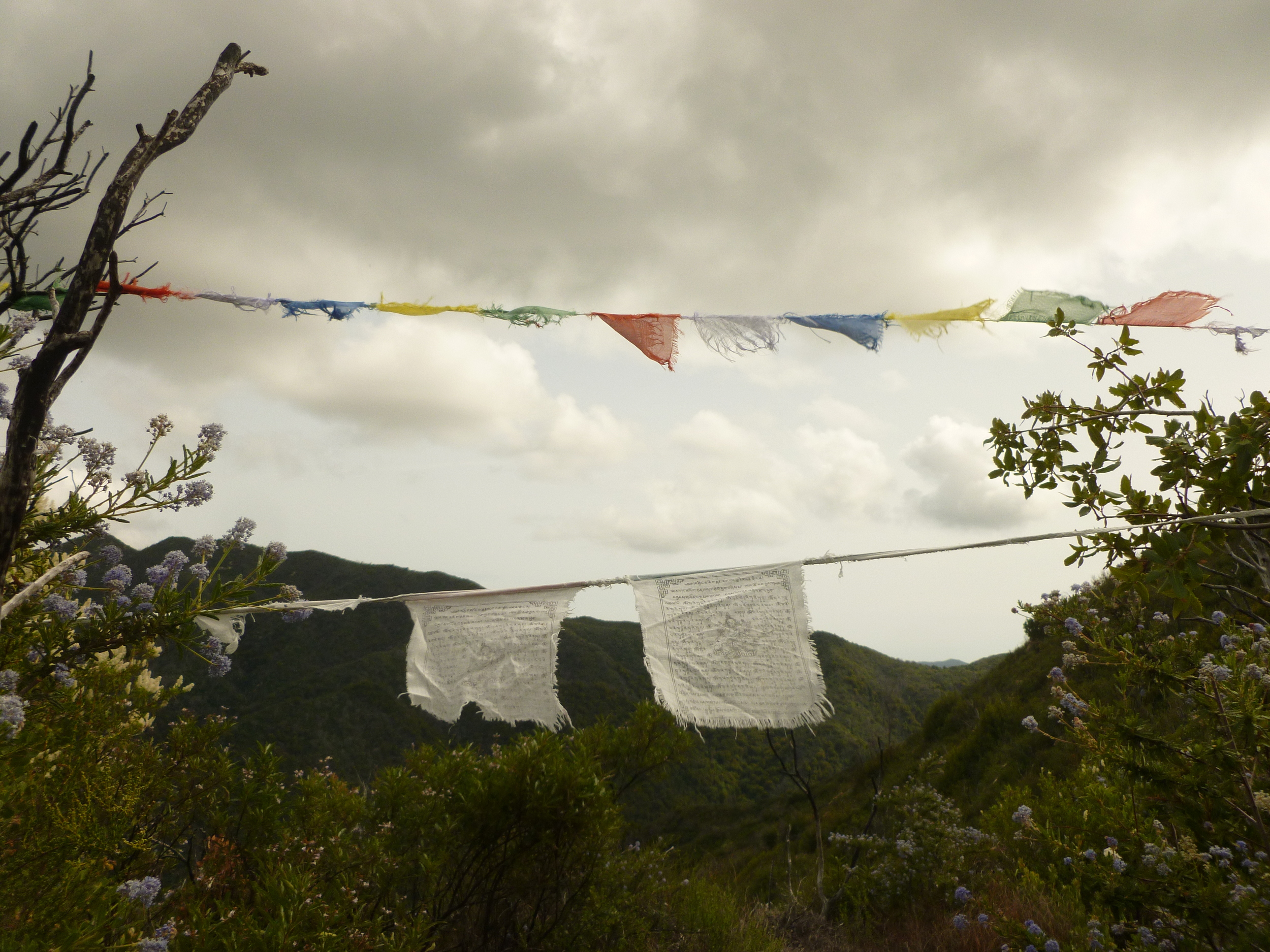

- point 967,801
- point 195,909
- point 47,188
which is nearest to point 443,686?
point 195,909

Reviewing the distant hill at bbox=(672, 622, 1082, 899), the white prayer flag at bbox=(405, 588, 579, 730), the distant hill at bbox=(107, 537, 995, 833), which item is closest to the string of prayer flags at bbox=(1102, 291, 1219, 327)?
the distant hill at bbox=(672, 622, 1082, 899)

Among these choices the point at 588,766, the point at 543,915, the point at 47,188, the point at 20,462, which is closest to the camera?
the point at 20,462

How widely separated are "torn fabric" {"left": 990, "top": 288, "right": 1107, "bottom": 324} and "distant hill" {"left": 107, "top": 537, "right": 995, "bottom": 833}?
12836 millimetres

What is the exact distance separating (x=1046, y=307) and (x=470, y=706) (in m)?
22.8

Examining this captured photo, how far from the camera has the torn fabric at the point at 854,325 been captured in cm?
330

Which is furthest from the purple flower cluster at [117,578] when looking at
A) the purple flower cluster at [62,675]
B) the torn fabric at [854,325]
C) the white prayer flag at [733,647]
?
the torn fabric at [854,325]

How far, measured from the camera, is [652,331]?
11.1 feet

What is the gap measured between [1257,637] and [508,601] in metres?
3.05

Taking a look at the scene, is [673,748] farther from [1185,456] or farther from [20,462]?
[20,462]

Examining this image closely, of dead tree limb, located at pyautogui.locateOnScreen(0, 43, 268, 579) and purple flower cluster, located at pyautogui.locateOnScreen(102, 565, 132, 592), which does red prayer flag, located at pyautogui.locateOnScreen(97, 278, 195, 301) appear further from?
dead tree limb, located at pyautogui.locateOnScreen(0, 43, 268, 579)

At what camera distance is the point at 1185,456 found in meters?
1.89

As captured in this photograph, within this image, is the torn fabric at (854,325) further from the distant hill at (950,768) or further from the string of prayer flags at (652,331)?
the distant hill at (950,768)

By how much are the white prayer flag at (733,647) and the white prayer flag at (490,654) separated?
1.54 ft

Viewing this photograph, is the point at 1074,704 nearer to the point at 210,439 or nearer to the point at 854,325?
the point at 854,325
